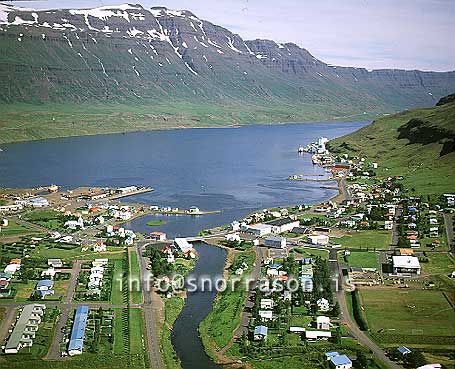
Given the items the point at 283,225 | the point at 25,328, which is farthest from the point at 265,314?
the point at 283,225

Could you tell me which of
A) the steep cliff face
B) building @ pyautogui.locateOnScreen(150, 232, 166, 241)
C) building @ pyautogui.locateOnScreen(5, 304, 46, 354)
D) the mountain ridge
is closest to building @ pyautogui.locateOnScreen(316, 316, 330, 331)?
building @ pyautogui.locateOnScreen(5, 304, 46, 354)

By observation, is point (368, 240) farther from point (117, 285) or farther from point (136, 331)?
point (136, 331)

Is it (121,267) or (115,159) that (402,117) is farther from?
(121,267)

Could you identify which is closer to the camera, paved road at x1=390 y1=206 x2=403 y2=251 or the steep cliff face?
paved road at x1=390 y1=206 x2=403 y2=251

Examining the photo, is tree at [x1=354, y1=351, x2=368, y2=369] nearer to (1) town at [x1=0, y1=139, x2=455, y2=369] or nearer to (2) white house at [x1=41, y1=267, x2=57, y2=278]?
(1) town at [x1=0, y1=139, x2=455, y2=369]

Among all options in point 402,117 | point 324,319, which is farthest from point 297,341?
point 402,117

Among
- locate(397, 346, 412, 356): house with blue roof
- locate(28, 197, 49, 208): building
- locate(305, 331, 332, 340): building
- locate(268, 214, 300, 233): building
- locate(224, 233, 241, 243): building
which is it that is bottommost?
locate(397, 346, 412, 356): house with blue roof
